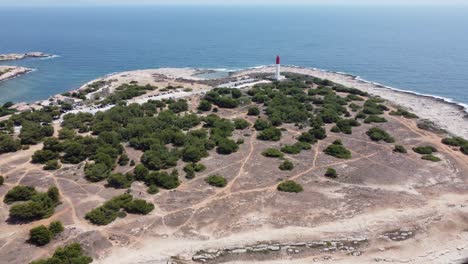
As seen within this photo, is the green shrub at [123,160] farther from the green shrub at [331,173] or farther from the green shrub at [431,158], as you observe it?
the green shrub at [431,158]

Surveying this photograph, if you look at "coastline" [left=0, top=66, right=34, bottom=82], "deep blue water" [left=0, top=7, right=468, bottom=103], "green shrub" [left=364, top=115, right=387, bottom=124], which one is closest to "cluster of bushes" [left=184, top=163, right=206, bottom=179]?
"green shrub" [left=364, top=115, right=387, bottom=124]

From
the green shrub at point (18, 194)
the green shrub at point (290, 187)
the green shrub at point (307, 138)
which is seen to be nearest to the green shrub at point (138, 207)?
the green shrub at point (18, 194)

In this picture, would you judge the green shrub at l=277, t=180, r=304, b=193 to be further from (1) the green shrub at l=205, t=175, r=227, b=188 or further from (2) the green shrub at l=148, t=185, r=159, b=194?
(2) the green shrub at l=148, t=185, r=159, b=194

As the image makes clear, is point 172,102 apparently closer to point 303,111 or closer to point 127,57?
point 303,111

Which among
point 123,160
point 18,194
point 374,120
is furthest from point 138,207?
point 374,120

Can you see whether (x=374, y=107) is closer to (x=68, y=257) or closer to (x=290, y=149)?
(x=290, y=149)

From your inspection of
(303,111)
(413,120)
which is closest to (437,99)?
(413,120)
